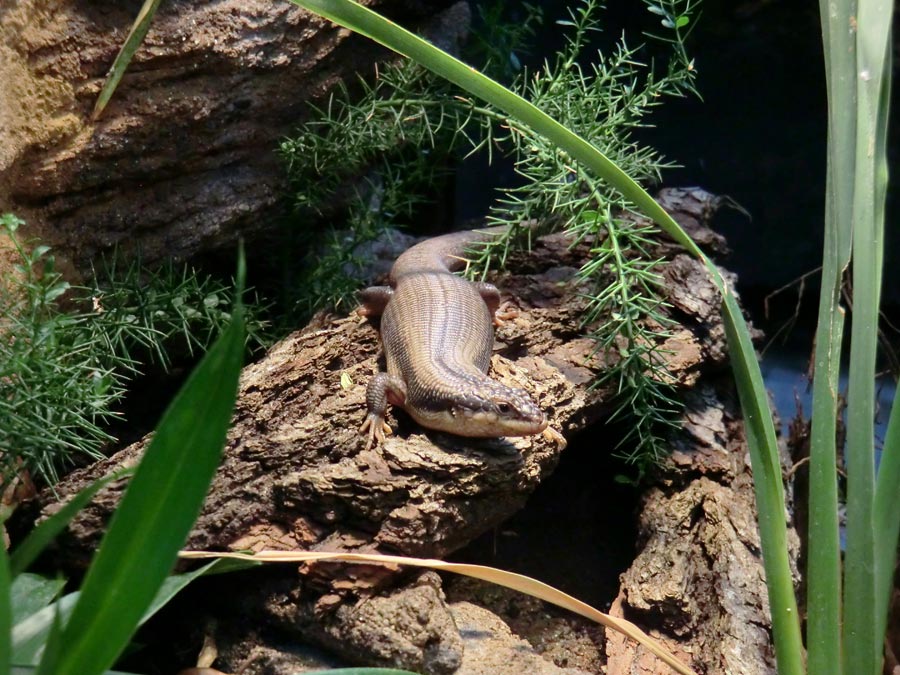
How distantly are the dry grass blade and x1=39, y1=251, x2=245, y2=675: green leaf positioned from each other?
0.83 m

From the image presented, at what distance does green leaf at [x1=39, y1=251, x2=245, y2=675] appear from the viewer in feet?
4.35

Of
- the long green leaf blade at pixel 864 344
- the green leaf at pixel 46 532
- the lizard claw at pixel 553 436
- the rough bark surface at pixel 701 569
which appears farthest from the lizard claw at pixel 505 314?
the green leaf at pixel 46 532

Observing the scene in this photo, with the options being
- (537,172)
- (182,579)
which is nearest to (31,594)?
(182,579)

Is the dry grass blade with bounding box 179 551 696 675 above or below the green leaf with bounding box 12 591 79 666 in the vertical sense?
above

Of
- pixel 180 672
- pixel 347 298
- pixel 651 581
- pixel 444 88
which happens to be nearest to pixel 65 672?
pixel 180 672

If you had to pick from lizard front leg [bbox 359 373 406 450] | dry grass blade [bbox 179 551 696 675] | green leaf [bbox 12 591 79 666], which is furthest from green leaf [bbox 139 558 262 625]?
lizard front leg [bbox 359 373 406 450]

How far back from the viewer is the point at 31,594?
2.19 m

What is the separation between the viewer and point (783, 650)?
2.36 metres

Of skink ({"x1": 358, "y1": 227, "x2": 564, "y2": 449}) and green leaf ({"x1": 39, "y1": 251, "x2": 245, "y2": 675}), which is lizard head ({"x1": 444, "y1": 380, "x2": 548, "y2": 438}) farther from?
green leaf ({"x1": 39, "y1": 251, "x2": 245, "y2": 675})

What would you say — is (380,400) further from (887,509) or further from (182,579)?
(887,509)

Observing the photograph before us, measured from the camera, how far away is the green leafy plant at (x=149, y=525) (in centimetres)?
133

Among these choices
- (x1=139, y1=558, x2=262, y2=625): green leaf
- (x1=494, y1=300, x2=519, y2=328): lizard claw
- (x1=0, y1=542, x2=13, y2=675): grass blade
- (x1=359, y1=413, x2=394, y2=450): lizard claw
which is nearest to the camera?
(x1=0, y1=542, x2=13, y2=675): grass blade

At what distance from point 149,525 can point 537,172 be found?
254 cm

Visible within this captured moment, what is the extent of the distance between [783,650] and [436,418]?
1284 mm
